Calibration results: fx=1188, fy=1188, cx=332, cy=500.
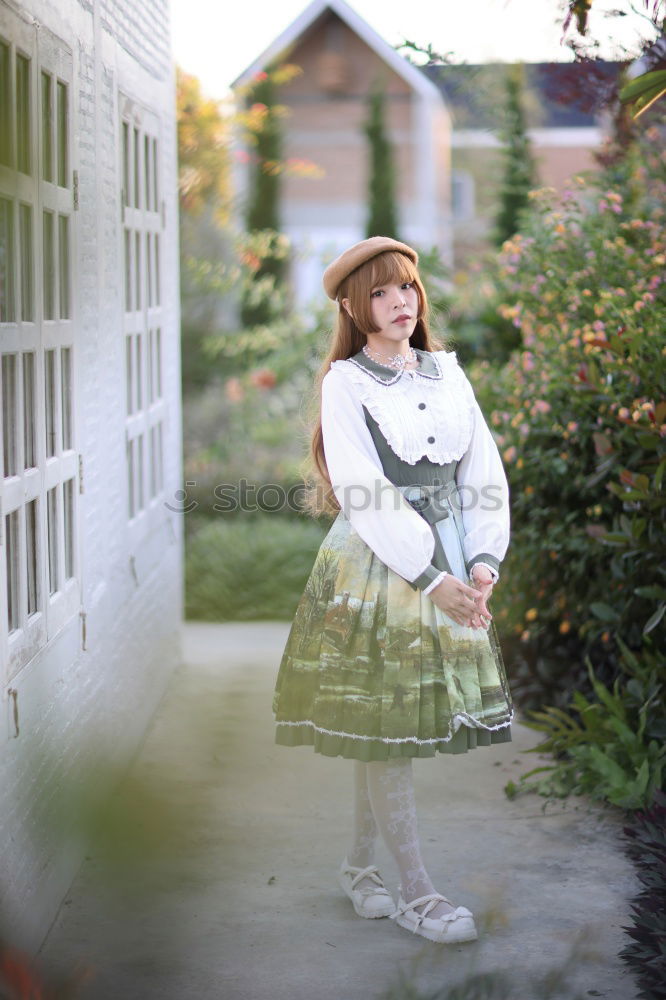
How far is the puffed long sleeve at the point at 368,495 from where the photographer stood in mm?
2768

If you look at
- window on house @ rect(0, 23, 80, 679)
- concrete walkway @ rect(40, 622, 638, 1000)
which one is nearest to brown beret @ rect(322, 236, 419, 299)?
window on house @ rect(0, 23, 80, 679)

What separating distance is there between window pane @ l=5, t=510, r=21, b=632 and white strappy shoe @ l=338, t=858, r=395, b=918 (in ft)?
3.72

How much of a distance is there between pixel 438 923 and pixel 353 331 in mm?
1494

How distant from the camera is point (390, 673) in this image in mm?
2816

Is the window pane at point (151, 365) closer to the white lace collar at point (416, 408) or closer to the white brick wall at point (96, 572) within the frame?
the white brick wall at point (96, 572)

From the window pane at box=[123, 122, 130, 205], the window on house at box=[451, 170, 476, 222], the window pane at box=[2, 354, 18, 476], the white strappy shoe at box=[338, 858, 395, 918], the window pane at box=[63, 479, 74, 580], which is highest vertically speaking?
the window on house at box=[451, 170, 476, 222]

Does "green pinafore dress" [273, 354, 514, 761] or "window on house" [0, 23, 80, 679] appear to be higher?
"window on house" [0, 23, 80, 679]

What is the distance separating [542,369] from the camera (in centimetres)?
446

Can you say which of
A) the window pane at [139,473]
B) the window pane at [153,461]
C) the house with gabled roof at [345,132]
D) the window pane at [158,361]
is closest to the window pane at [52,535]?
the window pane at [139,473]

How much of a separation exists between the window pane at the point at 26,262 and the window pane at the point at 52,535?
0.51 meters

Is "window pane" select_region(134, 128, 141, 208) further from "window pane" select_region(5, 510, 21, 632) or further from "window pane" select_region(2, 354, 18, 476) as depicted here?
"window pane" select_region(5, 510, 21, 632)

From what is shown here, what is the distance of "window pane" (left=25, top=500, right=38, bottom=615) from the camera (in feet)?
9.40

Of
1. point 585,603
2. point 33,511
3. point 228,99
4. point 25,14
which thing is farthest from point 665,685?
point 228,99

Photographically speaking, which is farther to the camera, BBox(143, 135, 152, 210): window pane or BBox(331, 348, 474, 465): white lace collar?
BBox(143, 135, 152, 210): window pane
